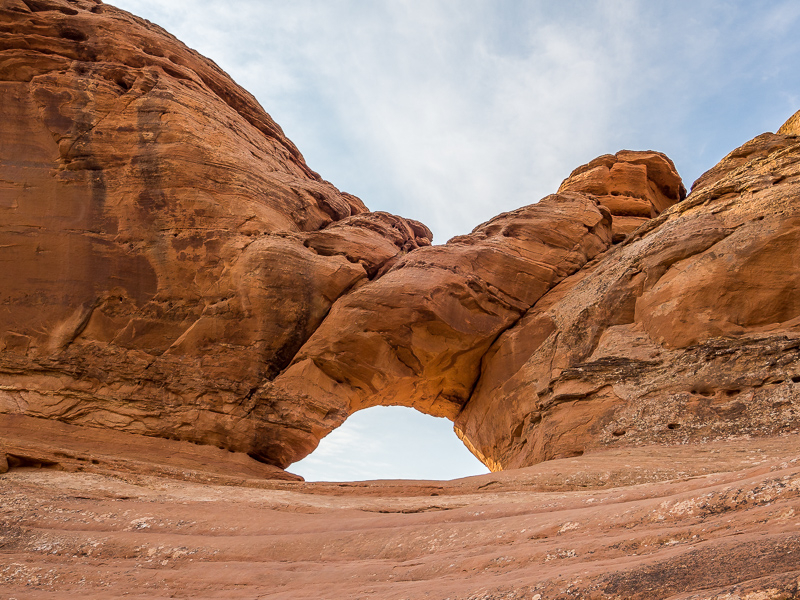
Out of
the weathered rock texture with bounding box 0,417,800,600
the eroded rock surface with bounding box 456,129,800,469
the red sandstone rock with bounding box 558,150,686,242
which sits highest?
the red sandstone rock with bounding box 558,150,686,242

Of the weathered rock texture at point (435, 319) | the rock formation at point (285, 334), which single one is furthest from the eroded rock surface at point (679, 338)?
the weathered rock texture at point (435, 319)

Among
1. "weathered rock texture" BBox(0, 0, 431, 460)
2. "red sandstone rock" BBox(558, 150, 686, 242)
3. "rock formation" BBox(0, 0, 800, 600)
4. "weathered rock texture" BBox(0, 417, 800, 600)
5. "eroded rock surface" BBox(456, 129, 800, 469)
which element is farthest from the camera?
"red sandstone rock" BBox(558, 150, 686, 242)

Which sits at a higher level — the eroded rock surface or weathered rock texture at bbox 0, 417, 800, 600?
the eroded rock surface

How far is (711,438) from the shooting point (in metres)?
12.4

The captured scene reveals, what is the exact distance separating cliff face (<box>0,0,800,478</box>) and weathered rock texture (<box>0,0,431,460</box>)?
0.06m

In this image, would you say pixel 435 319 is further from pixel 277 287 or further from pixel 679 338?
pixel 679 338

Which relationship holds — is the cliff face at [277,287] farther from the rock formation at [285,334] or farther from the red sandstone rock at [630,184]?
the red sandstone rock at [630,184]

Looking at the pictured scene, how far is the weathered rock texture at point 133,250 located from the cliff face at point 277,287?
0.06m

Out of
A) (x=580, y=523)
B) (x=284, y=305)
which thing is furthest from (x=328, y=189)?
(x=580, y=523)

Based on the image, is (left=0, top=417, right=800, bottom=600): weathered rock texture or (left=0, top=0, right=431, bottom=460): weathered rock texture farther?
(left=0, top=0, right=431, bottom=460): weathered rock texture

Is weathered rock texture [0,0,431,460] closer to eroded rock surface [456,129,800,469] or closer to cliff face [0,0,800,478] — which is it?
cliff face [0,0,800,478]

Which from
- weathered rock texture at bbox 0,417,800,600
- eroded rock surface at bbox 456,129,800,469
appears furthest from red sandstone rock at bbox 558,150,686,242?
weathered rock texture at bbox 0,417,800,600

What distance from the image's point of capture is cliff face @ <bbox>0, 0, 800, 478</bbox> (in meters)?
15.4

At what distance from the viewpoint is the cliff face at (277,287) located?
50.4 ft
